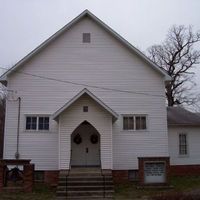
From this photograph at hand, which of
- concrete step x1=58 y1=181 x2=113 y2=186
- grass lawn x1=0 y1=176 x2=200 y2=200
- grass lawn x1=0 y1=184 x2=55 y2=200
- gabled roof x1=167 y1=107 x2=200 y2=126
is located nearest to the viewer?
grass lawn x1=0 y1=184 x2=55 y2=200

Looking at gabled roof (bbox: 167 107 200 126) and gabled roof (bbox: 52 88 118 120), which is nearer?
gabled roof (bbox: 52 88 118 120)

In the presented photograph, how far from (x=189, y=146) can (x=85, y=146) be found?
7802 mm

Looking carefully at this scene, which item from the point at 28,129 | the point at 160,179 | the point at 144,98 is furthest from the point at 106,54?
the point at 160,179

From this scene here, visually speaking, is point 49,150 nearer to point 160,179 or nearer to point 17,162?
point 17,162

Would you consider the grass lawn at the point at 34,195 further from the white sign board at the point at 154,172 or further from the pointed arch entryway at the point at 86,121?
the white sign board at the point at 154,172

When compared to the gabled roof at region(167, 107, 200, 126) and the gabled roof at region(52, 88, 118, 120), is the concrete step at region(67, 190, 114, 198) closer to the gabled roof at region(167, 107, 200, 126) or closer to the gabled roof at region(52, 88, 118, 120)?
the gabled roof at region(52, 88, 118, 120)

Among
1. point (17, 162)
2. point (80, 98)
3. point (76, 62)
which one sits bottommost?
point (17, 162)

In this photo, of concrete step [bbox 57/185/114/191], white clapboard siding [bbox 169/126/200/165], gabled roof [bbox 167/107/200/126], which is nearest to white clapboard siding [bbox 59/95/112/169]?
concrete step [bbox 57/185/114/191]

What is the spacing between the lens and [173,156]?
25.5 metres

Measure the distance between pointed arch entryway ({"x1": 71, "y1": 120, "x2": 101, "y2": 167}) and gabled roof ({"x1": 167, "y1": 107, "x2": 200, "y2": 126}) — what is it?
19.7 feet

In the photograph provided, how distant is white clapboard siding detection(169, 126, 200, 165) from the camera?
2555cm

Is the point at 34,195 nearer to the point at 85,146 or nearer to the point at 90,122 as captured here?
the point at 90,122

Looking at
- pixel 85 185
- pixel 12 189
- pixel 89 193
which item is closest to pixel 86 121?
pixel 85 185

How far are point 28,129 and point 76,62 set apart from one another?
15.2ft
